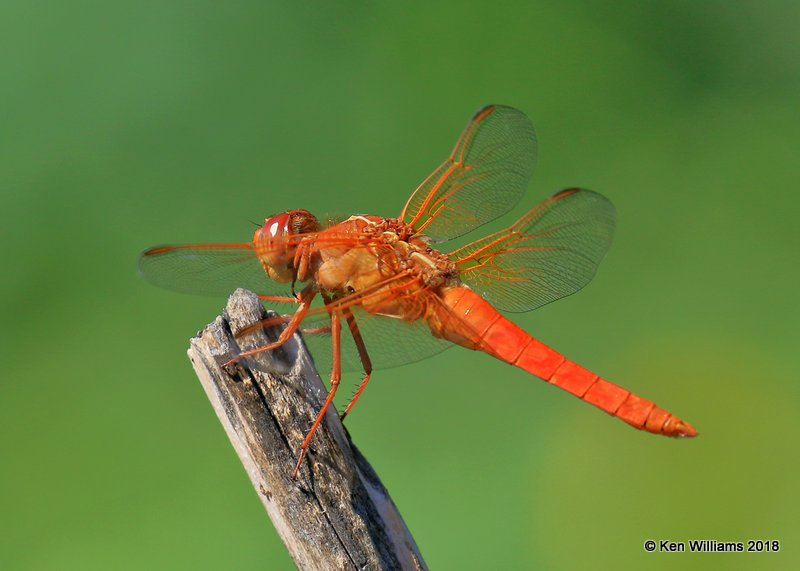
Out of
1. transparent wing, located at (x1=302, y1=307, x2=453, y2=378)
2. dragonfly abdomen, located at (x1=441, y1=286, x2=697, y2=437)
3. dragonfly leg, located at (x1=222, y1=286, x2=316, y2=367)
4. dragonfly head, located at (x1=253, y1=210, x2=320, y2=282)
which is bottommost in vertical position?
dragonfly abdomen, located at (x1=441, y1=286, x2=697, y2=437)

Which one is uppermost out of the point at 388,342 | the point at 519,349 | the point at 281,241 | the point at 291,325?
the point at 281,241

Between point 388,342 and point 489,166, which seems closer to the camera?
point 388,342

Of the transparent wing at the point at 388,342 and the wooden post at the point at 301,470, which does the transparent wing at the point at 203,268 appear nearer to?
the transparent wing at the point at 388,342

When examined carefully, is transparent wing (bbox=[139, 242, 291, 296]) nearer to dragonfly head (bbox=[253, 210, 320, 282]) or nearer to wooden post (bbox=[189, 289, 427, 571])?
dragonfly head (bbox=[253, 210, 320, 282])

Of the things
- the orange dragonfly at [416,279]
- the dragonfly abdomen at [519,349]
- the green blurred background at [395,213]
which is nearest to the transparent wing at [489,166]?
the orange dragonfly at [416,279]

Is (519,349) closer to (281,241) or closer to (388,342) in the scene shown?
(388,342)

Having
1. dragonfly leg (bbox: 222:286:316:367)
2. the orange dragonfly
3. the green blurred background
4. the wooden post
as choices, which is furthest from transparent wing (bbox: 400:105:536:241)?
the green blurred background

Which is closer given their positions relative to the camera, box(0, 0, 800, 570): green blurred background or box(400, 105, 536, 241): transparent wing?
box(400, 105, 536, 241): transparent wing

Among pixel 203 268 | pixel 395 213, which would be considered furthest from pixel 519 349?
pixel 395 213
